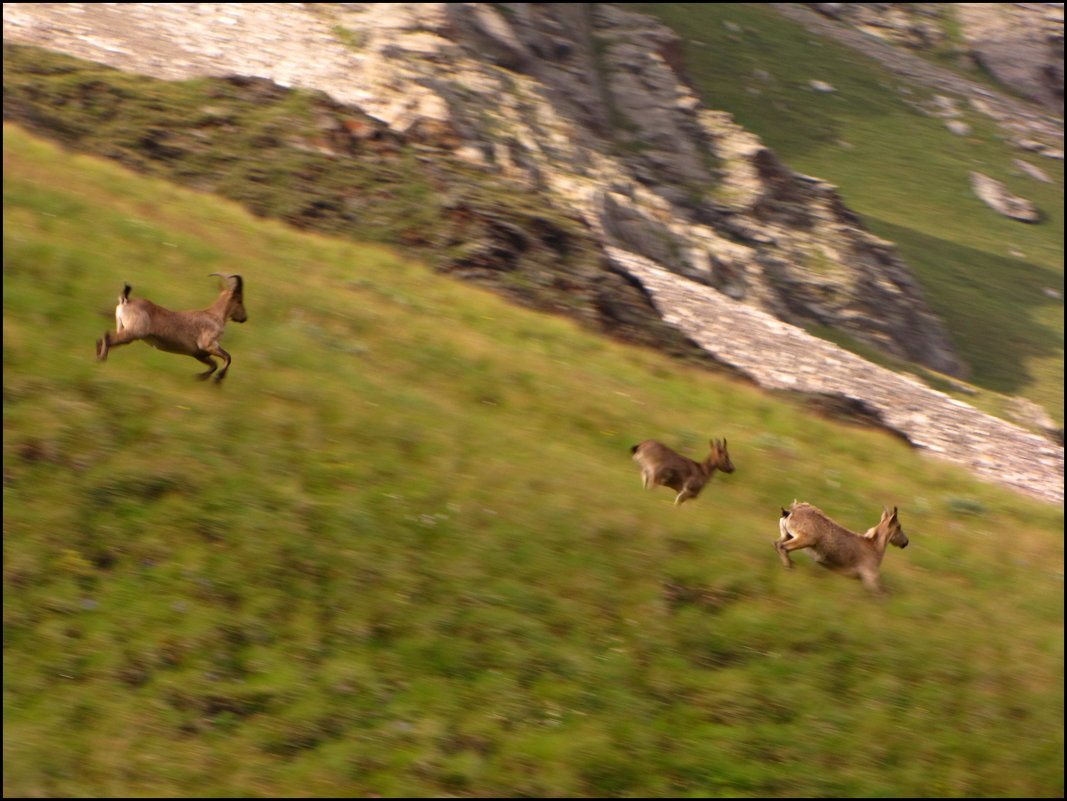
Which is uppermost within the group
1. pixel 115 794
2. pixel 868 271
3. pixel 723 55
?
pixel 115 794

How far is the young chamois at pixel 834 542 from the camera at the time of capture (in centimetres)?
1723

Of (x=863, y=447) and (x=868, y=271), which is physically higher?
A: (x=863, y=447)

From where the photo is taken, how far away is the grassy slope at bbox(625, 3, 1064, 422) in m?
68.3

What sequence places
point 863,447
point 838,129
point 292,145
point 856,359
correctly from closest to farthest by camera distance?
point 863,447
point 292,145
point 856,359
point 838,129

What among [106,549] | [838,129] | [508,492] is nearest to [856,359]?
[508,492]

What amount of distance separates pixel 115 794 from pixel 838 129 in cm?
8652

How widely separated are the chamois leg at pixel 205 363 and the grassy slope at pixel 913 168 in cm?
5088

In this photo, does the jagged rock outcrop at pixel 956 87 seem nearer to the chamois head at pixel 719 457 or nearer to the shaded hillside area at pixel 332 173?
the shaded hillside area at pixel 332 173

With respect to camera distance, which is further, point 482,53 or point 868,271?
point 868,271

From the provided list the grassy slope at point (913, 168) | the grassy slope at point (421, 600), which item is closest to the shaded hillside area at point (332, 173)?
the grassy slope at point (421, 600)

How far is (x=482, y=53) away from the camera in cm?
5056

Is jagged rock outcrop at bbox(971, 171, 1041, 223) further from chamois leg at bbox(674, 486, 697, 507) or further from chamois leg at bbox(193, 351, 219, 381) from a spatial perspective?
chamois leg at bbox(193, 351, 219, 381)

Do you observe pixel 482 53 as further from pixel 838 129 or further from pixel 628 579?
pixel 838 129

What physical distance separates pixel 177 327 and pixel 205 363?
121 cm
